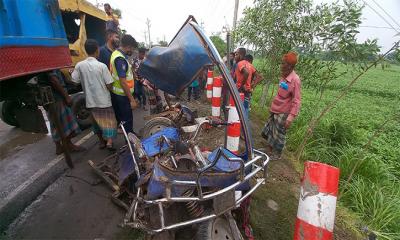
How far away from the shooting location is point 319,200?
5.94 feet

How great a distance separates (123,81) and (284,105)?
2.62 meters

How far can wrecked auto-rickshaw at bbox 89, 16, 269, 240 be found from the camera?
2018 mm

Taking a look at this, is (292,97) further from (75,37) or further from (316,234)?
(75,37)

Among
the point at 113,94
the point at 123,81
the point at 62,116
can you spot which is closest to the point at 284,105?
the point at 123,81

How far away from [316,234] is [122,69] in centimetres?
342

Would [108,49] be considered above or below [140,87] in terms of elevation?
above

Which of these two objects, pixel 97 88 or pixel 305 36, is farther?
pixel 305 36

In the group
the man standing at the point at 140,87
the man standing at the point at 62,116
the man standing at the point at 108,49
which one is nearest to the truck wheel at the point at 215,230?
the man standing at the point at 62,116

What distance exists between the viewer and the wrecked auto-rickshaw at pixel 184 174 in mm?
2018

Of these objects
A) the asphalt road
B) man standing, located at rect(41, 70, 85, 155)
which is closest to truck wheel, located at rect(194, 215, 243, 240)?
the asphalt road

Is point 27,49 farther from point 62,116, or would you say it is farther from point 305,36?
point 305,36

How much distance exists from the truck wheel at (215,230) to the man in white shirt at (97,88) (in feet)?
9.48

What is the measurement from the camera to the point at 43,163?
4.15m

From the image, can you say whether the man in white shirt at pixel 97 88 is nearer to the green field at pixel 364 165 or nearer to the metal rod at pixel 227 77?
the metal rod at pixel 227 77
